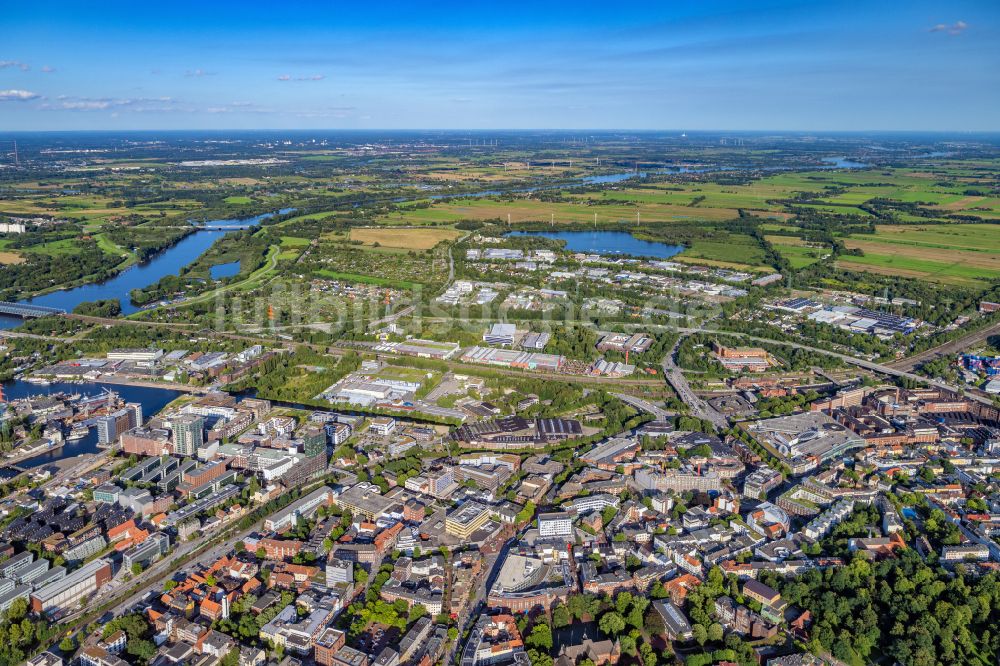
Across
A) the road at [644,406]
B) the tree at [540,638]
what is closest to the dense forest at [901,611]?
the tree at [540,638]

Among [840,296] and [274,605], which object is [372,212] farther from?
[274,605]

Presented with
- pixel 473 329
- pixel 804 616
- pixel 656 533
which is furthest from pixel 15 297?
pixel 804 616

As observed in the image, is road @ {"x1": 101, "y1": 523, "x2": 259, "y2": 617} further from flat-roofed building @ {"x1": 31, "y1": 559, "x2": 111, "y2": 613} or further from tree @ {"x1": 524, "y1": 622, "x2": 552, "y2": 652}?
tree @ {"x1": 524, "y1": 622, "x2": 552, "y2": 652}

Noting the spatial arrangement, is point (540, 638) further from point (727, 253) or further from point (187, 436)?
point (727, 253)

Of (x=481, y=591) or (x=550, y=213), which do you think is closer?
(x=481, y=591)

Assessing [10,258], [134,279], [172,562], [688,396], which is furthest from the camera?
[10,258]

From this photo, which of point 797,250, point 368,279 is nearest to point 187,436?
point 368,279
